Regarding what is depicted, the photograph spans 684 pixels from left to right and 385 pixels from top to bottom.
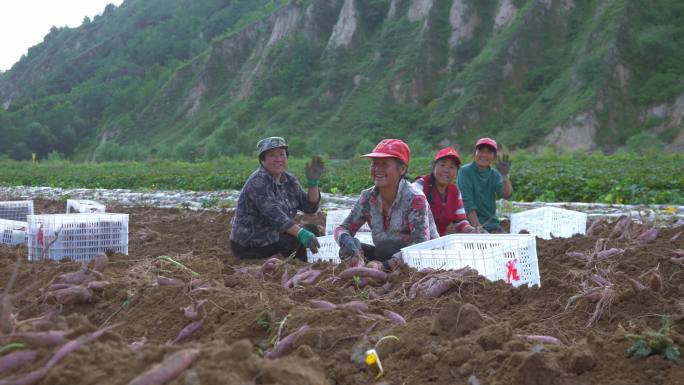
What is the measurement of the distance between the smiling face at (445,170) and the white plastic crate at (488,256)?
1199 mm

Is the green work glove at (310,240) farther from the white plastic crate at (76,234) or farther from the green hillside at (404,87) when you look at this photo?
the green hillside at (404,87)

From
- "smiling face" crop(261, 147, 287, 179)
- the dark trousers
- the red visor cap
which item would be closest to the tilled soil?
the red visor cap

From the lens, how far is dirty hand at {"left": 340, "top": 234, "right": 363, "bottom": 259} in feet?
16.6

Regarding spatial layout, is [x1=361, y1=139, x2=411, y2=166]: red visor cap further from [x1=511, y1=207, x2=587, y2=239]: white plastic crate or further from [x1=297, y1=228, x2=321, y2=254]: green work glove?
[x1=511, y1=207, x2=587, y2=239]: white plastic crate

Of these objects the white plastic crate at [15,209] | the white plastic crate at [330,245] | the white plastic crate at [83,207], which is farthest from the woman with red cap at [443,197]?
the white plastic crate at [15,209]

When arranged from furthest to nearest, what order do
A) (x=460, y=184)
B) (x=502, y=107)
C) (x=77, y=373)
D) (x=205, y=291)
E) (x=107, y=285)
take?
(x=502, y=107) → (x=460, y=184) → (x=107, y=285) → (x=205, y=291) → (x=77, y=373)

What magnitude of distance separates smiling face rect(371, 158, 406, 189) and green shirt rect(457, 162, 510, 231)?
1.71 metres

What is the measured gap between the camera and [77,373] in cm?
217

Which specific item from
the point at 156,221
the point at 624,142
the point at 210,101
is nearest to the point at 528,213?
the point at 156,221

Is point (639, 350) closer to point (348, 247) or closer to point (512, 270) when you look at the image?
point (512, 270)

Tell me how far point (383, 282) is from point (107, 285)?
1603 millimetres

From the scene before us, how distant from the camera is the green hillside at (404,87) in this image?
34750mm

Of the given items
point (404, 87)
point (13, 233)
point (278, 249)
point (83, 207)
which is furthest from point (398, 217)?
point (404, 87)

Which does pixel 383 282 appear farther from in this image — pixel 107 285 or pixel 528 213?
pixel 528 213
